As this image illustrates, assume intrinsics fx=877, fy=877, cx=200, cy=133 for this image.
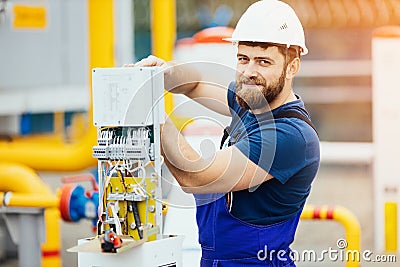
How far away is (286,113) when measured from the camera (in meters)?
3.09

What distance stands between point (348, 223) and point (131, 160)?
7.03ft

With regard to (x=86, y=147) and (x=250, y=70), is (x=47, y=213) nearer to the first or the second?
(x=86, y=147)

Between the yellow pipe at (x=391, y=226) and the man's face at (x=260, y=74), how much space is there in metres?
3.21

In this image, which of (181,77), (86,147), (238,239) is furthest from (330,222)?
(238,239)

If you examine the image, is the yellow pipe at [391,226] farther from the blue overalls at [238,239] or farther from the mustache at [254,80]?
the mustache at [254,80]

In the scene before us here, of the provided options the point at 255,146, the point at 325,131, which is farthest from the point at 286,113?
the point at 325,131

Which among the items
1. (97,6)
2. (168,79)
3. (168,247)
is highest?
(97,6)

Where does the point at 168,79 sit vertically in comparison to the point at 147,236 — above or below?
above

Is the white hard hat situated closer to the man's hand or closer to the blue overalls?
the man's hand

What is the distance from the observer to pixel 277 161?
3.00m

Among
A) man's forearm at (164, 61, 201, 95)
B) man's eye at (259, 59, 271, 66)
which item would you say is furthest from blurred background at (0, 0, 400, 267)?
man's eye at (259, 59, 271, 66)

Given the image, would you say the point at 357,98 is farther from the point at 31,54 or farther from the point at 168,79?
the point at 168,79

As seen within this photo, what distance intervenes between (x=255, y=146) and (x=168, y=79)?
479 mm

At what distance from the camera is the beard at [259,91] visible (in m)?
3.03
